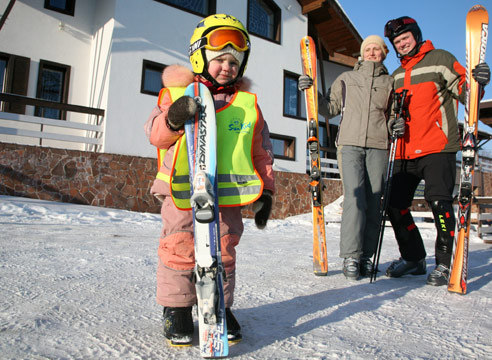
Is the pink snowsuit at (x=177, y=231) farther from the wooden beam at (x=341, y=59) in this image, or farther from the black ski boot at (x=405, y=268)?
the wooden beam at (x=341, y=59)

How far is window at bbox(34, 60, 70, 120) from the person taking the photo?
30.1 ft

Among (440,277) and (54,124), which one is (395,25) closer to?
(440,277)

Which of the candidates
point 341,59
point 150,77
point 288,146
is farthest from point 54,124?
point 341,59

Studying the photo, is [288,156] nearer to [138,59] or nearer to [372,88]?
[138,59]

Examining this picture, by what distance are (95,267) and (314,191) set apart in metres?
1.68

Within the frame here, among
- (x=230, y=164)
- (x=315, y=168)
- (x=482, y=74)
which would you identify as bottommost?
(x=230, y=164)

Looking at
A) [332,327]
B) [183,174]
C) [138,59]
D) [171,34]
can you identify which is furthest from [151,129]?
[171,34]

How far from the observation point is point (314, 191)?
2.98m

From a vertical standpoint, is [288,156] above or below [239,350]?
above

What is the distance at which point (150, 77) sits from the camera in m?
9.48

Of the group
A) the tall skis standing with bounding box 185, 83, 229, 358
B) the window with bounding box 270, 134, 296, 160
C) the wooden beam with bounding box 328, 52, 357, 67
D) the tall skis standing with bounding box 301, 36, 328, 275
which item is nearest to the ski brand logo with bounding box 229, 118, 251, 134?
the tall skis standing with bounding box 185, 83, 229, 358

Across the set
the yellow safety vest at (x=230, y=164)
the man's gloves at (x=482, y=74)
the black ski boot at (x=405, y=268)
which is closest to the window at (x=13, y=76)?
the yellow safety vest at (x=230, y=164)

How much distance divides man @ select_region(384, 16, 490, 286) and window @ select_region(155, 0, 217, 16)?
828 cm

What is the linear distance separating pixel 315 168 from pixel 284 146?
29.8 feet
